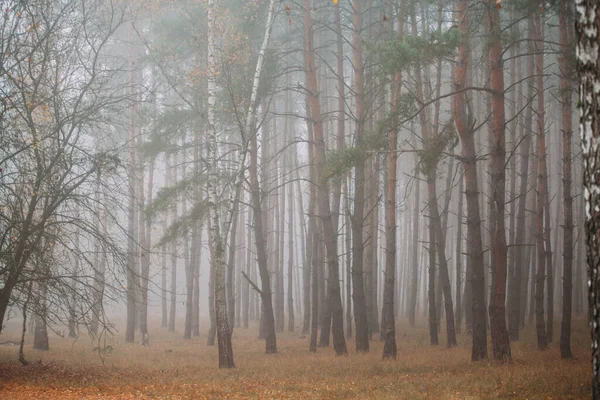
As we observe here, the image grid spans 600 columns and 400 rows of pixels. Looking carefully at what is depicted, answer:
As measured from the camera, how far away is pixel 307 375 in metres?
12.0

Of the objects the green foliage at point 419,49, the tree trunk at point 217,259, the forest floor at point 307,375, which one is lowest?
the forest floor at point 307,375

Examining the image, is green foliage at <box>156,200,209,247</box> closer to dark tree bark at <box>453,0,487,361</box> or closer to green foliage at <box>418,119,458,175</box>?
green foliage at <box>418,119,458,175</box>

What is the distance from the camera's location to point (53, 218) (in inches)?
472

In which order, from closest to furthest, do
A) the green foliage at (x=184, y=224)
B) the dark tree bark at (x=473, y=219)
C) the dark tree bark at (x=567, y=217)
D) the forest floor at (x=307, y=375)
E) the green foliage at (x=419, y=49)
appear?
the forest floor at (x=307, y=375), the green foliage at (x=419, y=49), the dark tree bark at (x=473, y=219), the dark tree bark at (x=567, y=217), the green foliage at (x=184, y=224)

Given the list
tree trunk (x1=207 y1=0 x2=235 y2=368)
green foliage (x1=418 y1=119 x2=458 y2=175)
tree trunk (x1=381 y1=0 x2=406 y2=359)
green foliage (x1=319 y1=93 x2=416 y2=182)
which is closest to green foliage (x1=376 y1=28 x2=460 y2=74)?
green foliage (x1=319 y1=93 x2=416 y2=182)

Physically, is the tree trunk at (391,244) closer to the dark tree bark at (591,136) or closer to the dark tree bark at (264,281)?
the dark tree bark at (264,281)

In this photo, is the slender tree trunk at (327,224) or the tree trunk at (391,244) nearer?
the tree trunk at (391,244)

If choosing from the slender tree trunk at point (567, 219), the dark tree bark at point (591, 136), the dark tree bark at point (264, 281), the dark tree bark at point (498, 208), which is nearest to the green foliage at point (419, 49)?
the dark tree bark at point (498, 208)

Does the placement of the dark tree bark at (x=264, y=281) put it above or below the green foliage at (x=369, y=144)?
below

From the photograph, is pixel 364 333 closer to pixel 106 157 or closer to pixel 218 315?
pixel 218 315

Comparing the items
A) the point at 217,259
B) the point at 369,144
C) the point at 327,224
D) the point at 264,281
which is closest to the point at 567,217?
the point at 369,144

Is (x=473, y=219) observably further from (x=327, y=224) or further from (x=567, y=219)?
(x=327, y=224)

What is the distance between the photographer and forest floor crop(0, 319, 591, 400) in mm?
9164

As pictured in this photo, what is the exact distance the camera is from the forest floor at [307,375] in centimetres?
916
